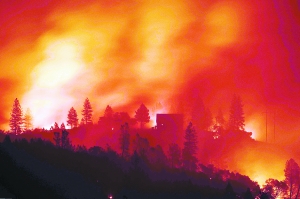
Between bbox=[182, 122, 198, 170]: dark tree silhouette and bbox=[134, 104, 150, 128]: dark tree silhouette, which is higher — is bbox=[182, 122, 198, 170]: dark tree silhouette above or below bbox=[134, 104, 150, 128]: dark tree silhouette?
below

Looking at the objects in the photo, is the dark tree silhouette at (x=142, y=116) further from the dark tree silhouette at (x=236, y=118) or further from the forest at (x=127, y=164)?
the dark tree silhouette at (x=236, y=118)

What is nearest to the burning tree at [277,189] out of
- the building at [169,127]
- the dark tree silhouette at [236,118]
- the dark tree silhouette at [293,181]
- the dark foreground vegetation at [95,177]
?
the dark tree silhouette at [293,181]

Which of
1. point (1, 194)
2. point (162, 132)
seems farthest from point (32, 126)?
point (1, 194)

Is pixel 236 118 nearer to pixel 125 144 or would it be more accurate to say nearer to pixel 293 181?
pixel 293 181

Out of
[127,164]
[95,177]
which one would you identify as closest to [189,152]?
[127,164]

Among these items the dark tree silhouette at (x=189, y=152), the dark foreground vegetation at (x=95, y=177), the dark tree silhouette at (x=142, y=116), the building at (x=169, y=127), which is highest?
the dark tree silhouette at (x=142, y=116)

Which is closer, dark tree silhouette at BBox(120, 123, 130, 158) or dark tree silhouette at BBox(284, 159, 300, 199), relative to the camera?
dark tree silhouette at BBox(284, 159, 300, 199)

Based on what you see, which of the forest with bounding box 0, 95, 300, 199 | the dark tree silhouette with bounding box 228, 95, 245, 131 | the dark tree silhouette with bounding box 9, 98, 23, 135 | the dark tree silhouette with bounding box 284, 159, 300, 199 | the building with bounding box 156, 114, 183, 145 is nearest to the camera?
the forest with bounding box 0, 95, 300, 199

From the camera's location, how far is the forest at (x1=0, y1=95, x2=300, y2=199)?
66562 millimetres

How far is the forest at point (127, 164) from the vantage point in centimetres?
→ 6656

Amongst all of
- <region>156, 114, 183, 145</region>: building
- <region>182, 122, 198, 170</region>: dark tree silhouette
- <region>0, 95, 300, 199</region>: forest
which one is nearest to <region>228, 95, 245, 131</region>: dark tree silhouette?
<region>0, 95, 300, 199</region>: forest

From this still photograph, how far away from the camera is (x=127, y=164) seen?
8294 centimetres

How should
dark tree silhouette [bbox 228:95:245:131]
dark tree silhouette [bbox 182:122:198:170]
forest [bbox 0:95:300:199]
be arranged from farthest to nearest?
1. dark tree silhouette [bbox 228:95:245:131]
2. dark tree silhouette [bbox 182:122:198:170]
3. forest [bbox 0:95:300:199]

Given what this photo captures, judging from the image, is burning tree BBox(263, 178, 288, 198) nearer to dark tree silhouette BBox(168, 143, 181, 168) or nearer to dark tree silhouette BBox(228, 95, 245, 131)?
dark tree silhouette BBox(168, 143, 181, 168)
